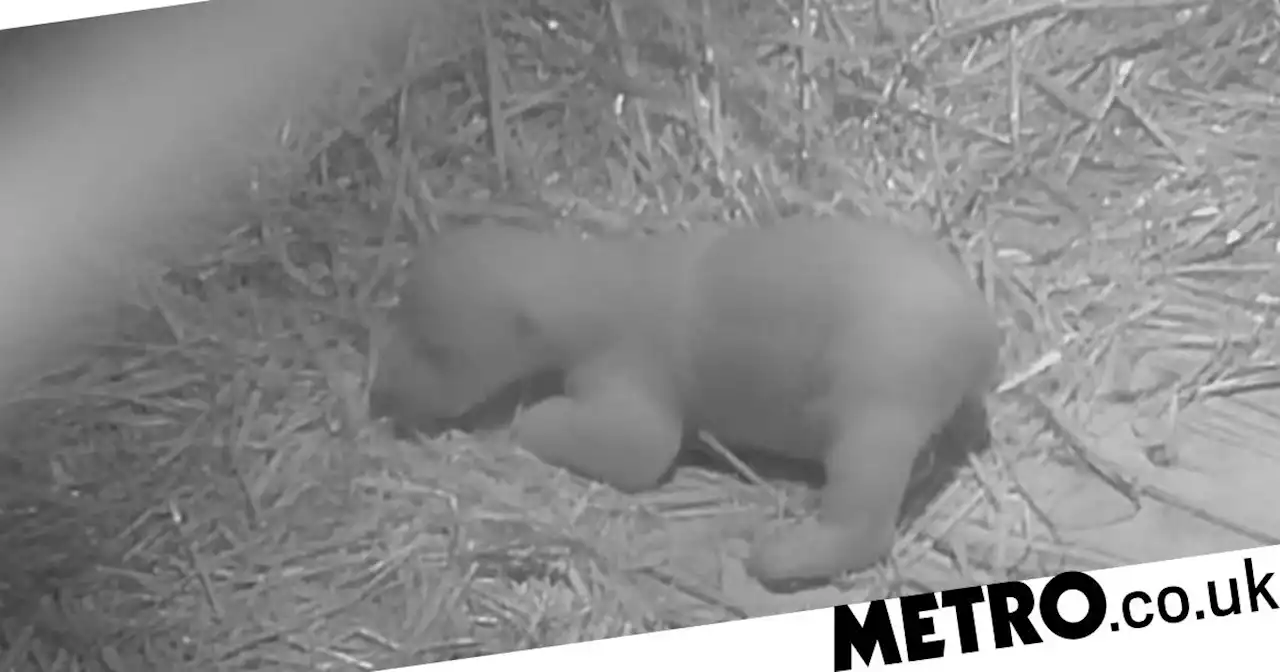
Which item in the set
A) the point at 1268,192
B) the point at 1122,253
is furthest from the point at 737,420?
the point at 1268,192

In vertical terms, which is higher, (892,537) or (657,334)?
(657,334)

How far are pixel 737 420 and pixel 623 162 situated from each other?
219mm

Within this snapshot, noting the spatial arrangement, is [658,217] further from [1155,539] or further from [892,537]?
[1155,539]

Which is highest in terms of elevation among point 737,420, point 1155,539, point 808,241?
point 808,241

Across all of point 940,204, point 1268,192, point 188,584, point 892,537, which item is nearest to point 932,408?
point 892,537

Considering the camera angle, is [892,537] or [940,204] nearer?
[892,537]

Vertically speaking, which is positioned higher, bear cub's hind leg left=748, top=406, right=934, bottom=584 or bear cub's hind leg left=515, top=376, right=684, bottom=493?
bear cub's hind leg left=515, top=376, right=684, bottom=493

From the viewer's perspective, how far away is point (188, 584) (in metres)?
0.78

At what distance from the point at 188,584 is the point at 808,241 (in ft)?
1.51

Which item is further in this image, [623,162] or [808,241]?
[623,162]

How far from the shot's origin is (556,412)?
809mm

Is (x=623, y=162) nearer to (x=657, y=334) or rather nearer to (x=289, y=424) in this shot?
(x=657, y=334)

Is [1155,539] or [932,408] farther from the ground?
[932,408]

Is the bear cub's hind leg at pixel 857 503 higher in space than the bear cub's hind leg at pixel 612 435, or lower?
lower
